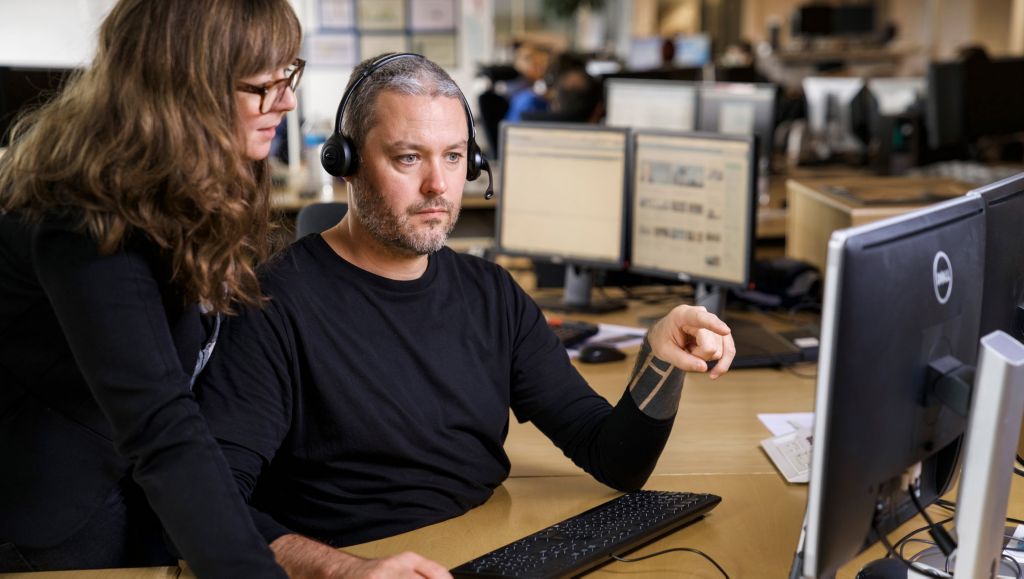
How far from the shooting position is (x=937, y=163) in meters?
4.78

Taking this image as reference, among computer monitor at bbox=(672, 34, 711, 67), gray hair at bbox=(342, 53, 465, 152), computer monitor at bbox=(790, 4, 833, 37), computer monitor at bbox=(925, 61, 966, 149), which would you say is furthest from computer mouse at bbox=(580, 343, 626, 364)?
computer monitor at bbox=(790, 4, 833, 37)

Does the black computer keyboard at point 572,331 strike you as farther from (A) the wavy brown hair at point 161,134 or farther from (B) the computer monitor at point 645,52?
(B) the computer monitor at point 645,52

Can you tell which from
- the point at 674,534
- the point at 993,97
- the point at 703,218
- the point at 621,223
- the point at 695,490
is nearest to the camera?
the point at 674,534

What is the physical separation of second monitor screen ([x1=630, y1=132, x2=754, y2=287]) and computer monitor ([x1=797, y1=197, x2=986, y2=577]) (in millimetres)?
1232

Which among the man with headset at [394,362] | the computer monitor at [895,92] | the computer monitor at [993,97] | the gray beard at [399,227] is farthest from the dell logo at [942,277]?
the computer monitor at [895,92]

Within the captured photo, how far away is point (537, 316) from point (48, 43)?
16.3 ft

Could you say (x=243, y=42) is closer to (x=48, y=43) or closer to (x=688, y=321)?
(x=688, y=321)

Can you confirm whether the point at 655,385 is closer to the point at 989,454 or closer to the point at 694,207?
the point at 989,454

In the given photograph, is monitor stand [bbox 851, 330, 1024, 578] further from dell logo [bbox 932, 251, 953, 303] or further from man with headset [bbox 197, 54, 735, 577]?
man with headset [bbox 197, 54, 735, 577]

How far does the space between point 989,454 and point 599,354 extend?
4.30 feet

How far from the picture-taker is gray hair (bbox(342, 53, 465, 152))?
1.49 m

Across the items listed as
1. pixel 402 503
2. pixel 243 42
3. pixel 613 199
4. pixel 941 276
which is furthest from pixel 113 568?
pixel 613 199

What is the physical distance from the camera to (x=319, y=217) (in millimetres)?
1964

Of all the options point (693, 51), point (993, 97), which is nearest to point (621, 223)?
point (993, 97)
